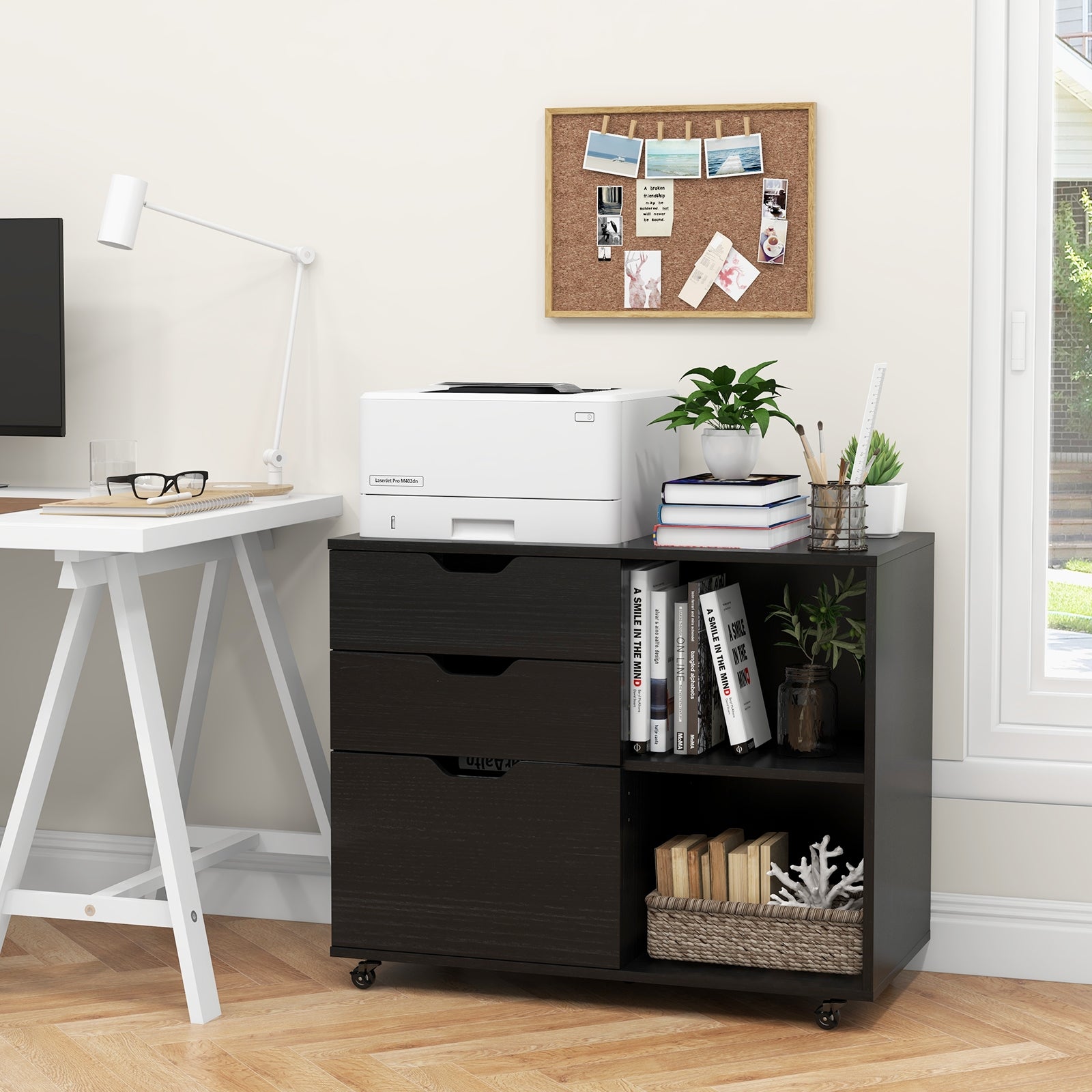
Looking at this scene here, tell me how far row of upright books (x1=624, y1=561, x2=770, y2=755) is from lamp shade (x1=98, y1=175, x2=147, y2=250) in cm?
103

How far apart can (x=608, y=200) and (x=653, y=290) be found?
18cm

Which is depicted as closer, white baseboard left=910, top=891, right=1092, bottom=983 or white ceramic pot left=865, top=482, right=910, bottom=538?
white ceramic pot left=865, top=482, right=910, bottom=538

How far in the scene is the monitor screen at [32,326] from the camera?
280 centimetres

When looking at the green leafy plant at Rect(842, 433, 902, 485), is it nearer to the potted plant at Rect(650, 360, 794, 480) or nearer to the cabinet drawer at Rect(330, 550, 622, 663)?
the potted plant at Rect(650, 360, 794, 480)

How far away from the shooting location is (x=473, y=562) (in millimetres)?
2490

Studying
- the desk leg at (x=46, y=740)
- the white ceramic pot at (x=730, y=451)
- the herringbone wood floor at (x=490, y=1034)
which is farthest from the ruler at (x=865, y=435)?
the desk leg at (x=46, y=740)

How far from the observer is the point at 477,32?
108 inches

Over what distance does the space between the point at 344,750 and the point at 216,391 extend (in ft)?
2.76

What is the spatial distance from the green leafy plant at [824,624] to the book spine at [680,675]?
0.17 metres

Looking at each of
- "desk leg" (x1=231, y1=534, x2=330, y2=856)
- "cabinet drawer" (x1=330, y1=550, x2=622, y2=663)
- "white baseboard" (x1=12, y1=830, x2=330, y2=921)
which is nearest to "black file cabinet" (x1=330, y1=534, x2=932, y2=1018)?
"cabinet drawer" (x1=330, y1=550, x2=622, y2=663)

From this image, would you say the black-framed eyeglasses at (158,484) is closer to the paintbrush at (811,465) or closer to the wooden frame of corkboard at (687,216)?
the wooden frame of corkboard at (687,216)

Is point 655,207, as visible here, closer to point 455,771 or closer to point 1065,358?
point 1065,358

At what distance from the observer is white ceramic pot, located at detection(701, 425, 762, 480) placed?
2.41m

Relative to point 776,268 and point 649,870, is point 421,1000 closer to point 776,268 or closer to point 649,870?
point 649,870
